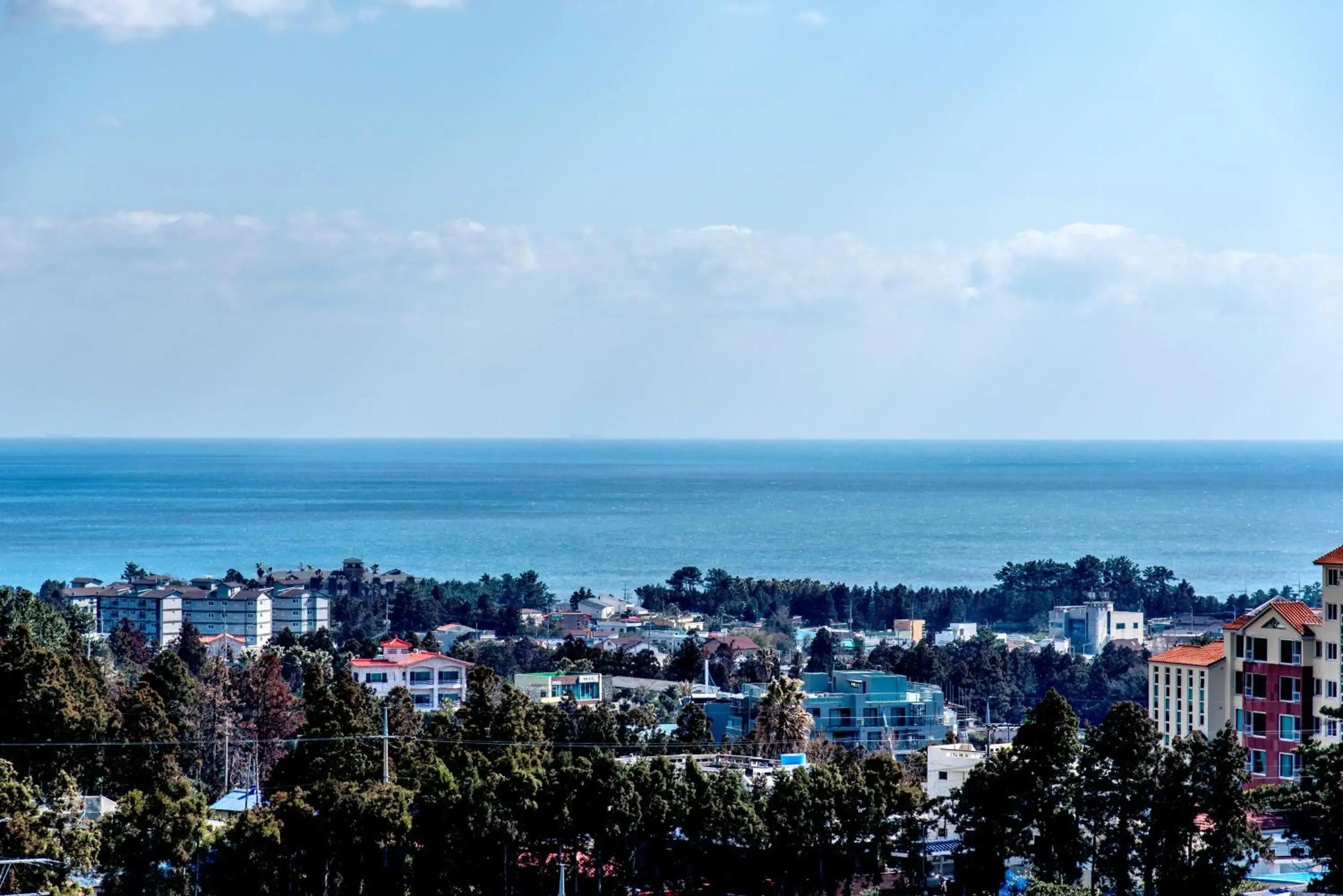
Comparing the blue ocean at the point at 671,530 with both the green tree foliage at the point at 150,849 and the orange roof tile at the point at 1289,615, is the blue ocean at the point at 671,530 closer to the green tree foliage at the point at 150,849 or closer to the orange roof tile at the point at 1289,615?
the orange roof tile at the point at 1289,615

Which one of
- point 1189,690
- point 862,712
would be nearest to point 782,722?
point 1189,690

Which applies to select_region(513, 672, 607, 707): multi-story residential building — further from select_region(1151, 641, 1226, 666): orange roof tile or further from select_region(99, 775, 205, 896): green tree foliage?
select_region(99, 775, 205, 896): green tree foliage

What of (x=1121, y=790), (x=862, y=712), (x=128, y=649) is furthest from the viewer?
(x=128, y=649)

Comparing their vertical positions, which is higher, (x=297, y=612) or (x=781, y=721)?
(x=781, y=721)

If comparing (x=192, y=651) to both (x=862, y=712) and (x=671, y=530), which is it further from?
(x=671, y=530)

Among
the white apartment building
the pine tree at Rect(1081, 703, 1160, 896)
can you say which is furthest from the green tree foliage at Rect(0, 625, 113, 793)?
the pine tree at Rect(1081, 703, 1160, 896)

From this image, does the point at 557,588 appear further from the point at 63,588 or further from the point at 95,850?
the point at 95,850

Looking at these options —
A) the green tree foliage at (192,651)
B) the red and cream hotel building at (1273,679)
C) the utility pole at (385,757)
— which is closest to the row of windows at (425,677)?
the green tree foliage at (192,651)
